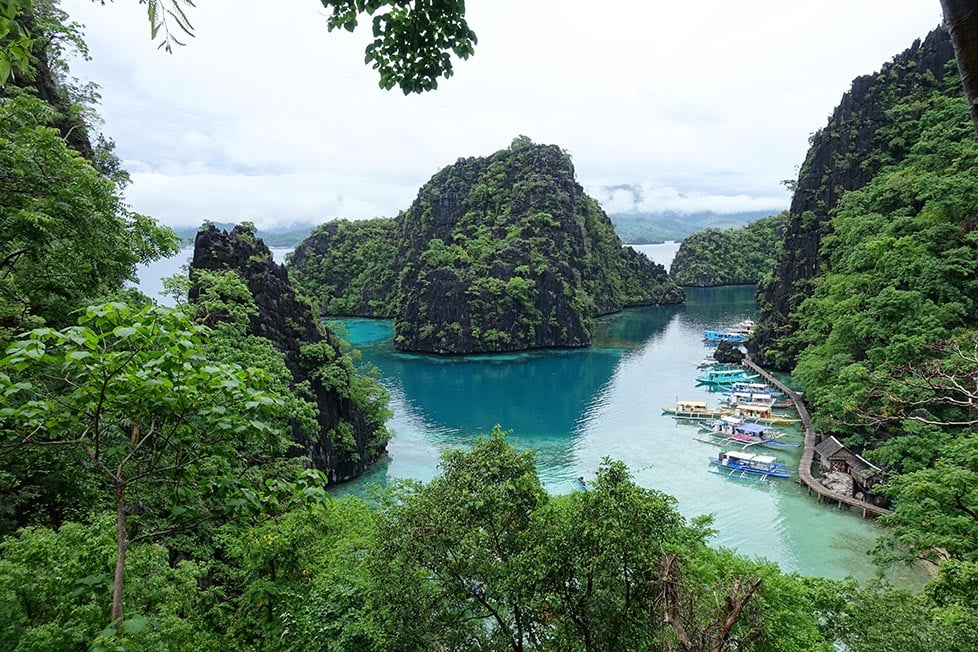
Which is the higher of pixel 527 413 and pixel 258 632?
pixel 258 632

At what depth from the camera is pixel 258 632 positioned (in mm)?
7590

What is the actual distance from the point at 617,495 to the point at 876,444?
1903cm

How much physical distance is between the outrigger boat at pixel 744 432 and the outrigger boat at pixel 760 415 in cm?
97

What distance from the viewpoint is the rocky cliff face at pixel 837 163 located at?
121ft

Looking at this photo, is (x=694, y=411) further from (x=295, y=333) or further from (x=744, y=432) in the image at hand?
(x=295, y=333)

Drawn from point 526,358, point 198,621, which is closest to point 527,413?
point 526,358

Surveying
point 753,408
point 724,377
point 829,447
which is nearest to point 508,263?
point 724,377

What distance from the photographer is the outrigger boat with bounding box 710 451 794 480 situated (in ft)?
70.8

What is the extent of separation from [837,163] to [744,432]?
26893mm

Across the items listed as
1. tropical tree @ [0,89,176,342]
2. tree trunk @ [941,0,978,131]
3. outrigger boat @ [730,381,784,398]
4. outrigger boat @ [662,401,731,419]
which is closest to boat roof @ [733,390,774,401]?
outrigger boat @ [730,381,784,398]

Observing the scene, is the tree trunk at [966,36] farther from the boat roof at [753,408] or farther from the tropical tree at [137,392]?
the boat roof at [753,408]

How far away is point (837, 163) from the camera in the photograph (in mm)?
39500

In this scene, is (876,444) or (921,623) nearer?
(921,623)

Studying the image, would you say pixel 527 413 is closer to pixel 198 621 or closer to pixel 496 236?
pixel 198 621
